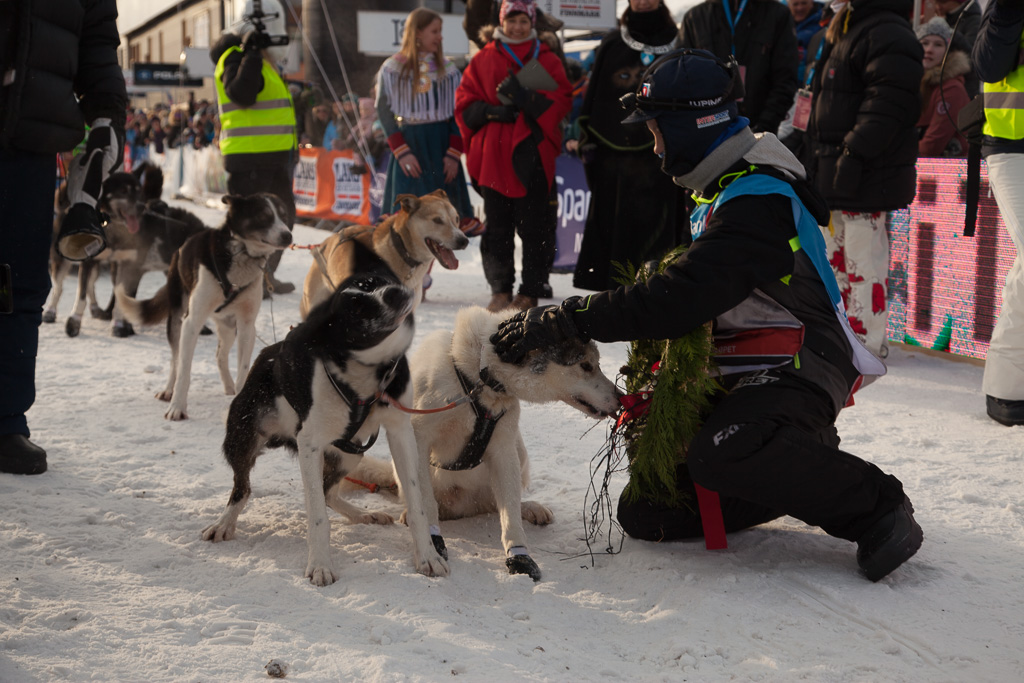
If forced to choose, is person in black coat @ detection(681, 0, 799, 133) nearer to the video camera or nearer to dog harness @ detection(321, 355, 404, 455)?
the video camera

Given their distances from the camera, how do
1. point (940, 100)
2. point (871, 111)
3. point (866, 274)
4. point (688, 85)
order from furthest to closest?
point (940, 100) → point (866, 274) → point (871, 111) → point (688, 85)

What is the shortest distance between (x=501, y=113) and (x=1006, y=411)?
11.1ft

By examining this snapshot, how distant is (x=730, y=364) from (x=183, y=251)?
118 inches

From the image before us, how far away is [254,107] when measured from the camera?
6.58 m

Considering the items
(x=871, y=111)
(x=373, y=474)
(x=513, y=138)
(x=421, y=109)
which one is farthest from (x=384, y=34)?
(x=373, y=474)

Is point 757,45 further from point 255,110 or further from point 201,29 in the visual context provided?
point 201,29

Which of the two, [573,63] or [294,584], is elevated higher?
[573,63]

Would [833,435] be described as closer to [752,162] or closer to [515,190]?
[752,162]

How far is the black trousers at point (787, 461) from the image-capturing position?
2.38m

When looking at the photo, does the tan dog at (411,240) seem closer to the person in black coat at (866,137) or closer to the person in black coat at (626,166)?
the person in black coat at (626,166)

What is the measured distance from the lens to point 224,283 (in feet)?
13.9

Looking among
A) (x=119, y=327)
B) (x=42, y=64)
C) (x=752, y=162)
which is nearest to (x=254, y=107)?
(x=119, y=327)

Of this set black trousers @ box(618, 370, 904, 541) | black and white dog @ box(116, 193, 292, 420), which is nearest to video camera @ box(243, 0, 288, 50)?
black and white dog @ box(116, 193, 292, 420)

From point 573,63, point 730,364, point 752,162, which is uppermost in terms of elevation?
point 573,63
